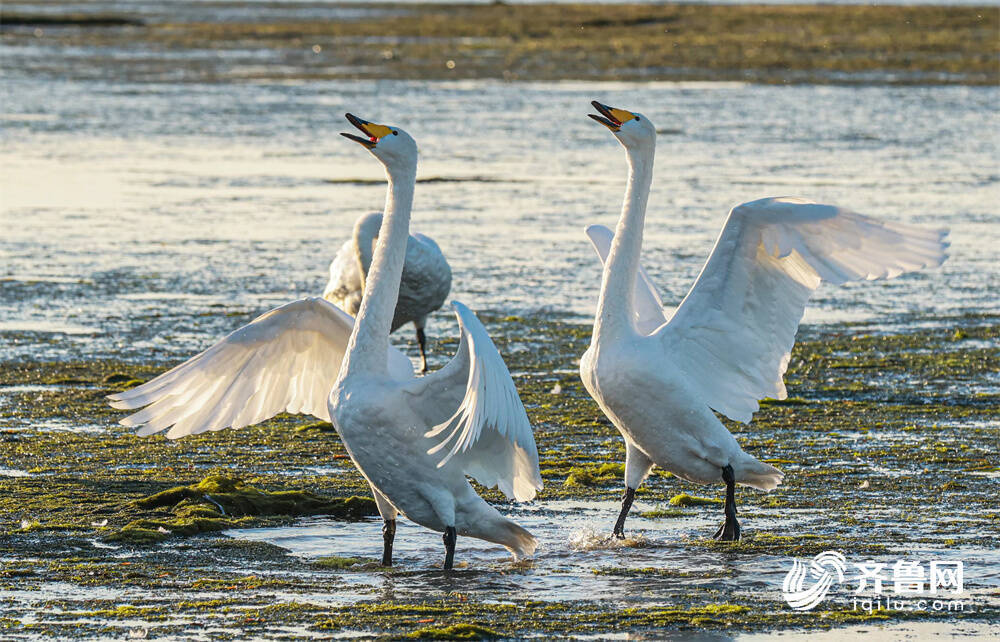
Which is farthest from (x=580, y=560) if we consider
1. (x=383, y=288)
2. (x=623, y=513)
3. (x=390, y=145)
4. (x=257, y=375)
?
(x=390, y=145)

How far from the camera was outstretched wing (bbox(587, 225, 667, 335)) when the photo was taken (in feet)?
29.8

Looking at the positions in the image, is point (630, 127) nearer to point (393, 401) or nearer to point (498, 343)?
point (393, 401)

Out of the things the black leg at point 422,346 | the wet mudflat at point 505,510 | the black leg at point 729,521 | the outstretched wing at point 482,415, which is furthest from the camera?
the black leg at point 422,346

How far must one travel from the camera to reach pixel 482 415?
21.5 feet

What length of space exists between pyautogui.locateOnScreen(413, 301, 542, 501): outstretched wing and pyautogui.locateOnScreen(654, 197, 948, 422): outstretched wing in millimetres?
1247

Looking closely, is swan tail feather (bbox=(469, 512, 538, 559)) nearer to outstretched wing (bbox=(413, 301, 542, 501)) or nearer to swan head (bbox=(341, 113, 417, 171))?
A: outstretched wing (bbox=(413, 301, 542, 501))

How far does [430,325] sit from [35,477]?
5715mm

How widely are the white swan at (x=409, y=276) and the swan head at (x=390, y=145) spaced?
16.6 feet

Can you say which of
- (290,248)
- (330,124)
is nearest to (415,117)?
(330,124)

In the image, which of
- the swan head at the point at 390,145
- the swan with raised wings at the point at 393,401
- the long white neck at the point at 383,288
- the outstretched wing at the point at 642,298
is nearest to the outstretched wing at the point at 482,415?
the swan with raised wings at the point at 393,401

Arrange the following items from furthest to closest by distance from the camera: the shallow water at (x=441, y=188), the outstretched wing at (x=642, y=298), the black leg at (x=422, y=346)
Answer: the shallow water at (x=441, y=188)
the black leg at (x=422, y=346)
the outstretched wing at (x=642, y=298)

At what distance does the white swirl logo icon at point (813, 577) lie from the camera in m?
6.89

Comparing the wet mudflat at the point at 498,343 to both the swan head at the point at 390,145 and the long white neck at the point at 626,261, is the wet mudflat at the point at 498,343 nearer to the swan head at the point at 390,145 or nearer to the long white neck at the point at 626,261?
the long white neck at the point at 626,261

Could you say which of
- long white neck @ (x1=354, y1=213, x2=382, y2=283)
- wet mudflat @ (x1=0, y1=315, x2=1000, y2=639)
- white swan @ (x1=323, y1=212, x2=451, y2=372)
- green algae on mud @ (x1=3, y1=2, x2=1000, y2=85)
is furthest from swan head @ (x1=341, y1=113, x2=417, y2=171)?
green algae on mud @ (x1=3, y1=2, x2=1000, y2=85)
